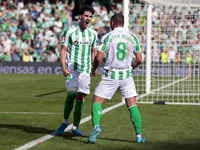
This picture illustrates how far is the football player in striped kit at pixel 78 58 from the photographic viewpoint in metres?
5.82

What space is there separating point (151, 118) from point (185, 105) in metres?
2.60

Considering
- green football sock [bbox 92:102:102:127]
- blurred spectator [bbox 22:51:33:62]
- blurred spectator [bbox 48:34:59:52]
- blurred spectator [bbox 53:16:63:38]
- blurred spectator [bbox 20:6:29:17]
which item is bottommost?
green football sock [bbox 92:102:102:127]

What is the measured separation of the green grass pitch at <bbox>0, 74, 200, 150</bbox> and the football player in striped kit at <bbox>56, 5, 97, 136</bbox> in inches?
21.1

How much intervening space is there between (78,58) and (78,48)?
161 millimetres

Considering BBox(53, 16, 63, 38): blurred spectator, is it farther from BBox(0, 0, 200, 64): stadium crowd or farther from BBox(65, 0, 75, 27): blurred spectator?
BBox(65, 0, 75, 27): blurred spectator

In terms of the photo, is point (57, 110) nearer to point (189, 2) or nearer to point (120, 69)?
point (120, 69)

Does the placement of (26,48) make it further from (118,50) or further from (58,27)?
(118,50)

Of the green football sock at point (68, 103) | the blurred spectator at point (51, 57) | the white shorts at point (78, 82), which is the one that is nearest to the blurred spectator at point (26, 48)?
the blurred spectator at point (51, 57)

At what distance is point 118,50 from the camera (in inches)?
204

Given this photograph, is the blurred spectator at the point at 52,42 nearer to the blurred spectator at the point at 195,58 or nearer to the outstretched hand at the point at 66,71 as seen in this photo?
the blurred spectator at the point at 195,58

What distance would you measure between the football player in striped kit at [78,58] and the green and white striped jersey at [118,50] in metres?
0.70

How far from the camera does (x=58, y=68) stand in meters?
23.7

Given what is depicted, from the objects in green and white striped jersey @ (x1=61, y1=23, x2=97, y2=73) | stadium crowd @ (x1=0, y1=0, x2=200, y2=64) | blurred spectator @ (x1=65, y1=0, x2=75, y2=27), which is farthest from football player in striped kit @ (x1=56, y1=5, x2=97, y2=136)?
blurred spectator @ (x1=65, y1=0, x2=75, y2=27)

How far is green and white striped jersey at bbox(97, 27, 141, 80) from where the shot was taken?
518 centimetres
